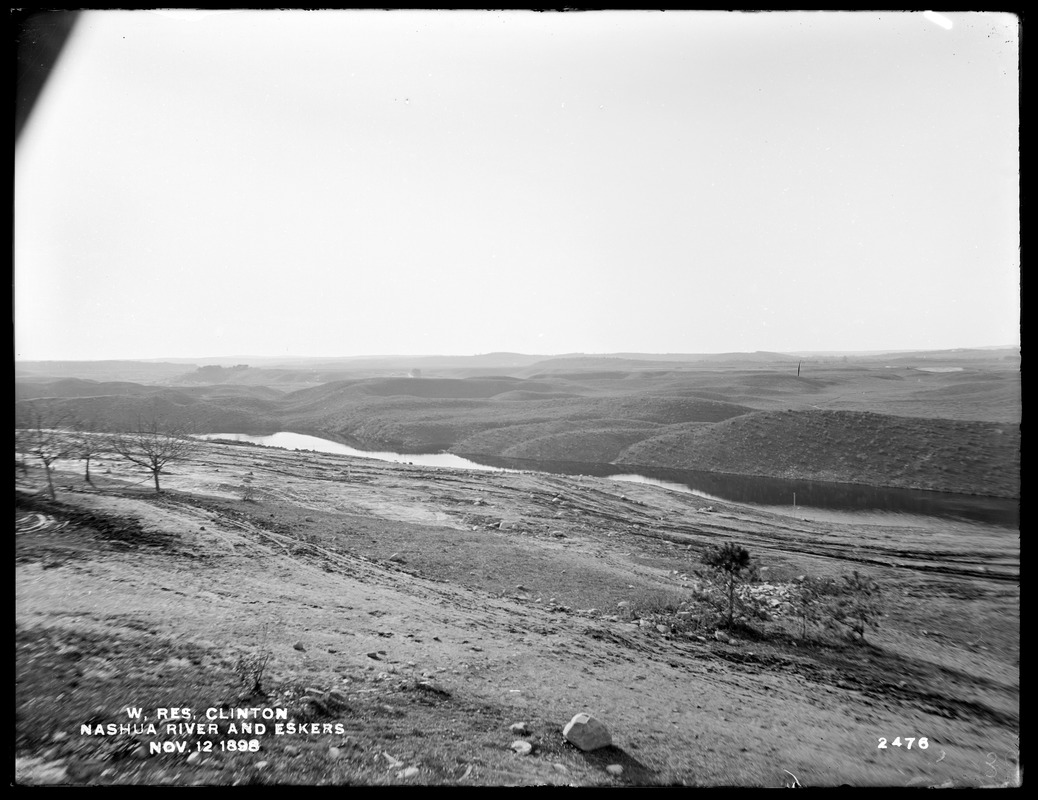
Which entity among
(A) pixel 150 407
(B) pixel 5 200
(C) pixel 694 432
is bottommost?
(C) pixel 694 432

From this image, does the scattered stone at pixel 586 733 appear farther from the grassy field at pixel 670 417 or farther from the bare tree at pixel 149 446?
the bare tree at pixel 149 446

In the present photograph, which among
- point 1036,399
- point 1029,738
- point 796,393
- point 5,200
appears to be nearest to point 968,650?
point 1029,738

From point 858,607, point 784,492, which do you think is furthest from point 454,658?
point 784,492

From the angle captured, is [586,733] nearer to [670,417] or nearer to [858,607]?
[858,607]

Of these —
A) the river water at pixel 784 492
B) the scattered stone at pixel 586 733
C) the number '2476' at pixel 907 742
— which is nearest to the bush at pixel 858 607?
the number '2476' at pixel 907 742

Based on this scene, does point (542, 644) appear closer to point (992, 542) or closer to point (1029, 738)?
point (1029, 738)

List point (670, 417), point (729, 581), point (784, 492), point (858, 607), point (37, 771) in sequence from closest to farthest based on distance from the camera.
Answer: point (37, 771)
point (858, 607)
point (729, 581)
point (784, 492)
point (670, 417)
